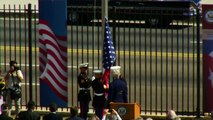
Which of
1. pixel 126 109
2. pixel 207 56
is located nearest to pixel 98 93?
pixel 126 109

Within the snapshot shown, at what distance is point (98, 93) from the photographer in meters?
23.5

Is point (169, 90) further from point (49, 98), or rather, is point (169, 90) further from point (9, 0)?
point (9, 0)

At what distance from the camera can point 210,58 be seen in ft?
79.9

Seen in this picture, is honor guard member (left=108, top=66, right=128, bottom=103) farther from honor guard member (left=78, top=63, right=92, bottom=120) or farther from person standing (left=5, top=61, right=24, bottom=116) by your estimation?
person standing (left=5, top=61, right=24, bottom=116)

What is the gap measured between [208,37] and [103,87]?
284 cm

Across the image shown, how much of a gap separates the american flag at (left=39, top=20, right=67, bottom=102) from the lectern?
261 cm

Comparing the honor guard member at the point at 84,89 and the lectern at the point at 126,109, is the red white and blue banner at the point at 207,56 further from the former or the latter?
the honor guard member at the point at 84,89

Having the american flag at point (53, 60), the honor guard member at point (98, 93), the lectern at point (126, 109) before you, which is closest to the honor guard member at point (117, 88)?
the honor guard member at point (98, 93)

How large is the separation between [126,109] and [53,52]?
10.1ft

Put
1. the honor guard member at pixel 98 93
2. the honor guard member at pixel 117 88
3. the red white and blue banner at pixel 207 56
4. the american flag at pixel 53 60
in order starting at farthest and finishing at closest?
1. the american flag at pixel 53 60
2. the red white and blue banner at pixel 207 56
3. the honor guard member at pixel 98 93
4. the honor guard member at pixel 117 88

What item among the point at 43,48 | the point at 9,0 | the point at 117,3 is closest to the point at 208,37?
the point at 43,48

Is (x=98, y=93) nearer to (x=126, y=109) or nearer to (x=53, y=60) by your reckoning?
(x=126, y=109)

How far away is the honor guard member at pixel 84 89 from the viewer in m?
23.6

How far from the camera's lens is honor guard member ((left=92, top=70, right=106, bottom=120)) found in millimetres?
23406
